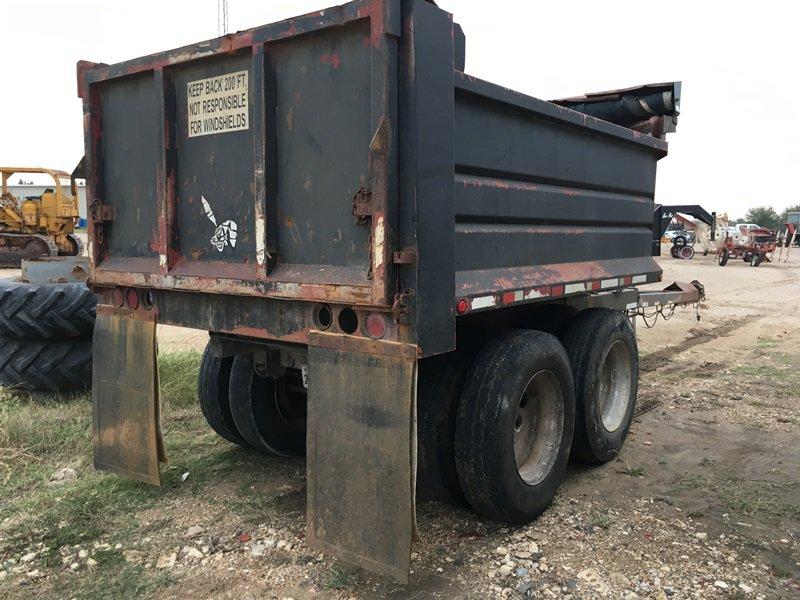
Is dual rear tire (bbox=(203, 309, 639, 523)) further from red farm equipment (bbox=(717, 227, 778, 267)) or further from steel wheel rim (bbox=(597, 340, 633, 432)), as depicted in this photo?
red farm equipment (bbox=(717, 227, 778, 267))

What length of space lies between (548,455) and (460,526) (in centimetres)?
67

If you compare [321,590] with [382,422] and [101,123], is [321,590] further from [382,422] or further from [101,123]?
[101,123]

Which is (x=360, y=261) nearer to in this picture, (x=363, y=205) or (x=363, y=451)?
(x=363, y=205)

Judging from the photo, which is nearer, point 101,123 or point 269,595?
point 269,595

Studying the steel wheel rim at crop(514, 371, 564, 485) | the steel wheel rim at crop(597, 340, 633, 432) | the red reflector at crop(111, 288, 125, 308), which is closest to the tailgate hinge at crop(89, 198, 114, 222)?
the red reflector at crop(111, 288, 125, 308)

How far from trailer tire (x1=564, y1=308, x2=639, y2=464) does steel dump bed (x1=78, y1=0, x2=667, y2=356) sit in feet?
1.16

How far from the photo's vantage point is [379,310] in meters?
2.90

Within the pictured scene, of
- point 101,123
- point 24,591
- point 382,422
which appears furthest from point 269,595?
point 101,123

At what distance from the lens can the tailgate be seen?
9.42 feet

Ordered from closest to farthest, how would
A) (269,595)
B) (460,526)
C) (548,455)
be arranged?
1. (269,595)
2. (460,526)
3. (548,455)

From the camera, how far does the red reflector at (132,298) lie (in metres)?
3.95

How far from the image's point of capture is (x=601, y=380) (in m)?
4.68

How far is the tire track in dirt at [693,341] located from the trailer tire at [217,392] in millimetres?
5120

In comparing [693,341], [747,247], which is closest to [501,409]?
[693,341]
